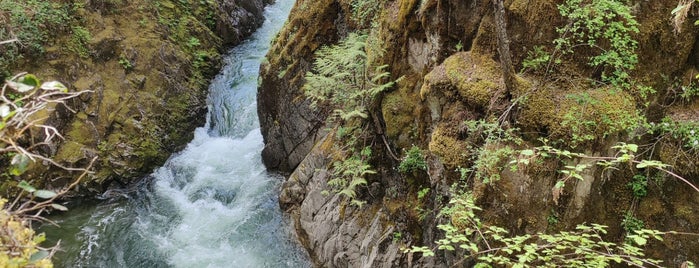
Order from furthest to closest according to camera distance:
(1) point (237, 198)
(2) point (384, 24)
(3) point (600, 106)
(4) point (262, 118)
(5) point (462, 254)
Answer: (4) point (262, 118) → (1) point (237, 198) → (2) point (384, 24) → (5) point (462, 254) → (3) point (600, 106)

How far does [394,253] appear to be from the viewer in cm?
656

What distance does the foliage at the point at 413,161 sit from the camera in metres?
6.25

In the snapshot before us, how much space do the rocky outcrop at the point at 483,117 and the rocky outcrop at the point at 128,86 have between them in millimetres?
5500

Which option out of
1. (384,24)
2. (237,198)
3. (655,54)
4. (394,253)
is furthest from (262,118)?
(655,54)

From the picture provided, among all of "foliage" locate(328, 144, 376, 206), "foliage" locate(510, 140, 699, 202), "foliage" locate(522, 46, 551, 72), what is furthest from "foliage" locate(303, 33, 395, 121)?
"foliage" locate(510, 140, 699, 202)

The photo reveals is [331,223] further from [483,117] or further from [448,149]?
[483,117]

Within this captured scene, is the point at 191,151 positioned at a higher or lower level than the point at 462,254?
lower

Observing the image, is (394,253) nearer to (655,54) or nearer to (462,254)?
(462,254)

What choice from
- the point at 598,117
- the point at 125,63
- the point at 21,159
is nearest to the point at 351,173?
the point at 598,117

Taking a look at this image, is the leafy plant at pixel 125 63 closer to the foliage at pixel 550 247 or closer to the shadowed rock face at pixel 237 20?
the shadowed rock face at pixel 237 20

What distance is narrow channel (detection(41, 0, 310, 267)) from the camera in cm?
845

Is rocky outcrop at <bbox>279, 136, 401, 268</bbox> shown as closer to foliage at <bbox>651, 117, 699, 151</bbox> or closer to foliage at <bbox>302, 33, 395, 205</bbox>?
foliage at <bbox>302, 33, 395, 205</bbox>

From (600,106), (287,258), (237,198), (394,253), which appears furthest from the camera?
(237,198)

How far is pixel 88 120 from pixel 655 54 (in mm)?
11686
